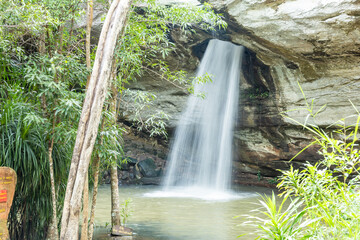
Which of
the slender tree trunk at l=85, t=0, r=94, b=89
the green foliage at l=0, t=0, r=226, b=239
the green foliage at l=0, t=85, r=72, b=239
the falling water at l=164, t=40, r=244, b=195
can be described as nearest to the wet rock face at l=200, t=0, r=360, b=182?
the falling water at l=164, t=40, r=244, b=195

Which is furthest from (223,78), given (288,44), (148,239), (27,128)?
(27,128)

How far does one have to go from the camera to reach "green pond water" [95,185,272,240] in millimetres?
5430

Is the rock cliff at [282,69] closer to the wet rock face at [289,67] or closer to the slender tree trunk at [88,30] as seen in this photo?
the wet rock face at [289,67]

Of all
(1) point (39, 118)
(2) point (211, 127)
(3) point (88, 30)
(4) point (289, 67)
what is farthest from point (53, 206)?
(2) point (211, 127)

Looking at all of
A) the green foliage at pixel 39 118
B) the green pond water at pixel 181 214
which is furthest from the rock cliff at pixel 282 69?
the green foliage at pixel 39 118

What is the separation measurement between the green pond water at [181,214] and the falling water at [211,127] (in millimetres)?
1353

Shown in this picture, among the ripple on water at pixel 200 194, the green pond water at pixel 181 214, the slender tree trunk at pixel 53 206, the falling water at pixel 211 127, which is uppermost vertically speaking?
the falling water at pixel 211 127

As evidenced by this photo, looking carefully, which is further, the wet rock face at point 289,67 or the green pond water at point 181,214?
the wet rock face at point 289,67

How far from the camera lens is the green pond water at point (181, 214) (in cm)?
543

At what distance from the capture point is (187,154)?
12664 mm

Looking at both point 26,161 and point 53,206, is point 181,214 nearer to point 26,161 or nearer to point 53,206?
point 53,206

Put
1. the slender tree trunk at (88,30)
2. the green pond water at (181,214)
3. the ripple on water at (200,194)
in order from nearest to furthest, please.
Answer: the slender tree trunk at (88,30)
the green pond water at (181,214)
the ripple on water at (200,194)

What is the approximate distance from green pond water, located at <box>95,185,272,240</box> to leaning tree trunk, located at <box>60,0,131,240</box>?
1770mm

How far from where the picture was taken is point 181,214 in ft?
23.0
